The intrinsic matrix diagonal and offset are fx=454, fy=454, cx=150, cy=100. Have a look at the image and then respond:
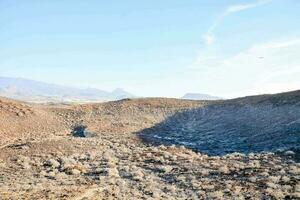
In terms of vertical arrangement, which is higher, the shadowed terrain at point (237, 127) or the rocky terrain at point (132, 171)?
the shadowed terrain at point (237, 127)

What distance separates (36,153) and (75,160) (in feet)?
15.0

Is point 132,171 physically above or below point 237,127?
below

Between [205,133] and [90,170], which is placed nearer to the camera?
[90,170]

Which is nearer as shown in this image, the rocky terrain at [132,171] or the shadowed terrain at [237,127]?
the rocky terrain at [132,171]

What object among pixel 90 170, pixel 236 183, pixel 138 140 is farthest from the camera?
pixel 138 140

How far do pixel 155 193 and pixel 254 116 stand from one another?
3705cm

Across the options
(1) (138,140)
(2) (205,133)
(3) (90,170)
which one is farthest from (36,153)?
(2) (205,133)

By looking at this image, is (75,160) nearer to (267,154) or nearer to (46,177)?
(46,177)

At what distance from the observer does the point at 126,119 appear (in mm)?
67125

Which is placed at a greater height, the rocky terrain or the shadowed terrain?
the shadowed terrain

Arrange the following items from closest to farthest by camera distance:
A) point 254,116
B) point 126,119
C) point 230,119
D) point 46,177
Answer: point 46,177 < point 254,116 < point 230,119 < point 126,119

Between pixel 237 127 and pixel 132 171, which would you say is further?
pixel 237 127

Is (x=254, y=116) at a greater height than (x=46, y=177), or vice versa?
(x=254, y=116)

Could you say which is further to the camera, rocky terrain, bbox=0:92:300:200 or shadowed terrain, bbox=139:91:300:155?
shadowed terrain, bbox=139:91:300:155
